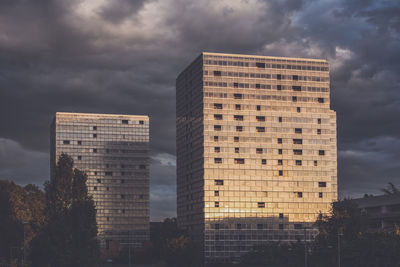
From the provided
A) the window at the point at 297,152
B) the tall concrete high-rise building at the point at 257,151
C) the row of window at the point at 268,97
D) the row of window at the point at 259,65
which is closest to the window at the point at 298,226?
the tall concrete high-rise building at the point at 257,151

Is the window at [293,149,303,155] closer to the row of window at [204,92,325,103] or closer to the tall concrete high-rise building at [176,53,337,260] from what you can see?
the tall concrete high-rise building at [176,53,337,260]

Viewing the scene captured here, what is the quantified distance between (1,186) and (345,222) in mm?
75764

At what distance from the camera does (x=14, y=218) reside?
5576 inches

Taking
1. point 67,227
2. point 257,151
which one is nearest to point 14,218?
point 67,227

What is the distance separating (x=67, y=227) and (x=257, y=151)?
86.5 meters

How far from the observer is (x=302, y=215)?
184250 millimetres

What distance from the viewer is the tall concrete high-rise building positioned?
590 ft

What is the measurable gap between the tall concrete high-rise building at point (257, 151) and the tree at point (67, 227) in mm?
73186

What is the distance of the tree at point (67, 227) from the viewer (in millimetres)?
105125

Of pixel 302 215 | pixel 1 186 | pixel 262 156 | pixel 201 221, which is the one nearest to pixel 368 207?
pixel 302 215

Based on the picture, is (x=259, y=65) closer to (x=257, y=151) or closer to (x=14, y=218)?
(x=257, y=151)

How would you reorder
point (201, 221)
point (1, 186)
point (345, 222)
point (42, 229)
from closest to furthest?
1. point (42, 229)
2. point (345, 222)
3. point (1, 186)
4. point (201, 221)

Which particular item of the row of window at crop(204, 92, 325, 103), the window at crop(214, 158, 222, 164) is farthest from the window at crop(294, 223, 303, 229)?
the row of window at crop(204, 92, 325, 103)

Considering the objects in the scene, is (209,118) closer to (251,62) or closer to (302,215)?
(251,62)
